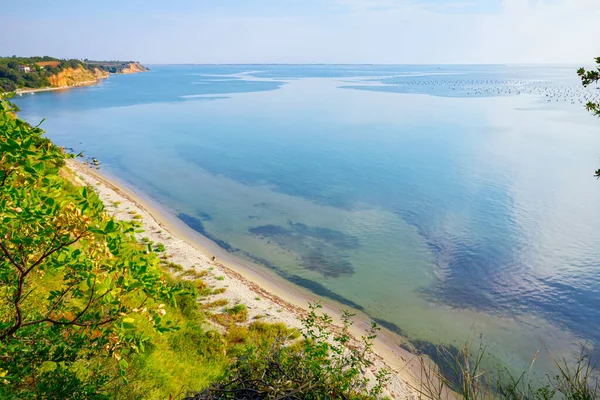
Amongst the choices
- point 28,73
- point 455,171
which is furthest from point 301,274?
point 28,73

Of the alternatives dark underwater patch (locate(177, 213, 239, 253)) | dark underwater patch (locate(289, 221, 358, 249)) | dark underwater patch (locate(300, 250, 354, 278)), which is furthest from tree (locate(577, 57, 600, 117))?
dark underwater patch (locate(177, 213, 239, 253))

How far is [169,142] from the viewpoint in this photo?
77.4m

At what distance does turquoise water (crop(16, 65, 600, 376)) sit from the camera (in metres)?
27.4

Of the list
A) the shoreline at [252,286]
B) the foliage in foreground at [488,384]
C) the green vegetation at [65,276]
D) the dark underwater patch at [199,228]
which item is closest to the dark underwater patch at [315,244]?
the dark underwater patch at [199,228]

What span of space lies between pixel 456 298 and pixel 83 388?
26.9 metres

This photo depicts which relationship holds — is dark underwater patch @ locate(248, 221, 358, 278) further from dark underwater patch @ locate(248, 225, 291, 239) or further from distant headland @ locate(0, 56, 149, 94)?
distant headland @ locate(0, 56, 149, 94)

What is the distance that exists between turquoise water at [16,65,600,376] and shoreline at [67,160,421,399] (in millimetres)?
1311

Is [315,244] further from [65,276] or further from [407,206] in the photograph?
[65,276]

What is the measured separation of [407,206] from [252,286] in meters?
23.9

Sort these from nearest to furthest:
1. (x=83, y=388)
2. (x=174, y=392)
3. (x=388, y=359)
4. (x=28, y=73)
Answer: (x=83, y=388)
(x=174, y=392)
(x=388, y=359)
(x=28, y=73)

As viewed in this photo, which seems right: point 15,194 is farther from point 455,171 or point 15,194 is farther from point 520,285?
point 455,171

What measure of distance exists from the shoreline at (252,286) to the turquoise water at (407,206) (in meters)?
1.31

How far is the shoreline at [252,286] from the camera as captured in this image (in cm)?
2233

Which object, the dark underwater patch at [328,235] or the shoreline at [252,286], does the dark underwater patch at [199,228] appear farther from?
the dark underwater patch at [328,235]
